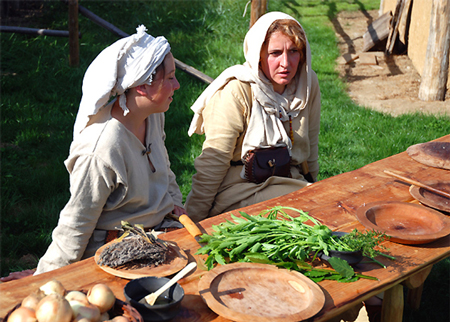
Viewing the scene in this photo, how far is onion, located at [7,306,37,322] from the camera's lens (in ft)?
4.38

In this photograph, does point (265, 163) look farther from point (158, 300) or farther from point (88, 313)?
point (88, 313)

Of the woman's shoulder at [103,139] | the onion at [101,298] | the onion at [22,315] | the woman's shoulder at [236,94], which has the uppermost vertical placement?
the woman's shoulder at [236,94]

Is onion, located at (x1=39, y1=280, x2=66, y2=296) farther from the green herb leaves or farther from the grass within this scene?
the grass

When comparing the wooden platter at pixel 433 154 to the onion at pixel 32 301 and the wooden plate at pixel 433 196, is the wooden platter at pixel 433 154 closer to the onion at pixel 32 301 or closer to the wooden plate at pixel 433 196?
the wooden plate at pixel 433 196

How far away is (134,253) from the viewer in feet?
6.41

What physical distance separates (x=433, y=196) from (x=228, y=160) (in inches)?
56.3

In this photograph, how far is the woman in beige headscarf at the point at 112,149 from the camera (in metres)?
2.44

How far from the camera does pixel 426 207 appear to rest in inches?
102

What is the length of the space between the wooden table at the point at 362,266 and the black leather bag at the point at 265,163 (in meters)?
0.58

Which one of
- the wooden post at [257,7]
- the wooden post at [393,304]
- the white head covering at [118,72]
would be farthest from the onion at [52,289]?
the wooden post at [257,7]

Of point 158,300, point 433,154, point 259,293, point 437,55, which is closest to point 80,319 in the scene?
point 158,300

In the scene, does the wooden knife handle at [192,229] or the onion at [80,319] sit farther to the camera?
the wooden knife handle at [192,229]

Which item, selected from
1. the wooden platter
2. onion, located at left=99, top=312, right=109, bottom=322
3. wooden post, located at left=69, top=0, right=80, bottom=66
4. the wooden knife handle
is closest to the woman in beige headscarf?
the wooden knife handle

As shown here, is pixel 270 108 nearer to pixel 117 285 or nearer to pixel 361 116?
pixel 117 285
